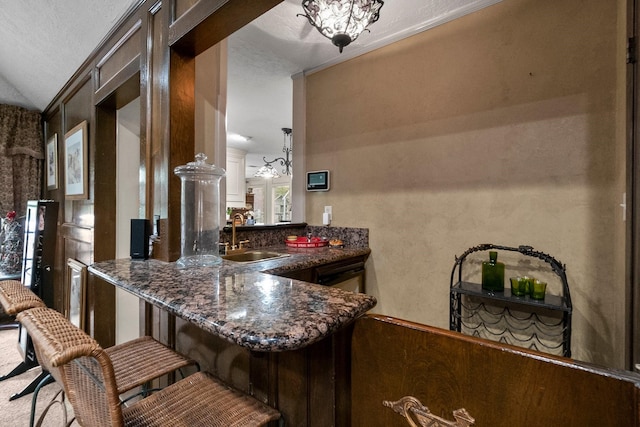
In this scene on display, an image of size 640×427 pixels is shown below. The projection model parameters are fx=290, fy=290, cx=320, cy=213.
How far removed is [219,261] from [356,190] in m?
1.39

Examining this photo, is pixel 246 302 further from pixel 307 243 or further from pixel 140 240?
pixel 307 243

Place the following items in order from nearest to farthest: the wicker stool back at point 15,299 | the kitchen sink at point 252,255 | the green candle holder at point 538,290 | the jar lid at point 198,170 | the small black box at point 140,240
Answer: the wicker stool back at point 15,299 < the jar lid at point 198,170 < the small black box at point 140,240 < the green candle holder at point 538,290 < the kitchen sink at point 252,255

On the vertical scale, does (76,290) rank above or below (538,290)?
below

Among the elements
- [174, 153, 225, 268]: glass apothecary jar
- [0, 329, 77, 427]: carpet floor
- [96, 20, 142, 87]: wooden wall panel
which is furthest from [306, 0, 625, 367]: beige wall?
[0, 329, 77, 427]: carpet floor

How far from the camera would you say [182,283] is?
3.18 ft

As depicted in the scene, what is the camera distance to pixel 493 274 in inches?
64.8

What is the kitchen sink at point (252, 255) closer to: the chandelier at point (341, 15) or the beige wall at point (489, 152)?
the beige wall at point (489, 152)

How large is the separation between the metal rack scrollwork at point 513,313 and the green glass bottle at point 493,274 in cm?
4

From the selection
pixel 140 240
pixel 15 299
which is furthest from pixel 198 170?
pixel 15 299

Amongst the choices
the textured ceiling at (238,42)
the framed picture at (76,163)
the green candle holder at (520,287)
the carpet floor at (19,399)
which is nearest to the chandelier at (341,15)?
the textured ceiling at (238,42)

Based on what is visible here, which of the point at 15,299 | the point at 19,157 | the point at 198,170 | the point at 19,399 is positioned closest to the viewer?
the point at 15,299

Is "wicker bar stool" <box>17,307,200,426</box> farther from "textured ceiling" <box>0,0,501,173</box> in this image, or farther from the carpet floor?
"textured ceiling" <box>0,0,501,173</box>

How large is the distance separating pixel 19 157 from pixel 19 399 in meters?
2.78

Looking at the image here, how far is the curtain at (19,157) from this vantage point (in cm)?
321
